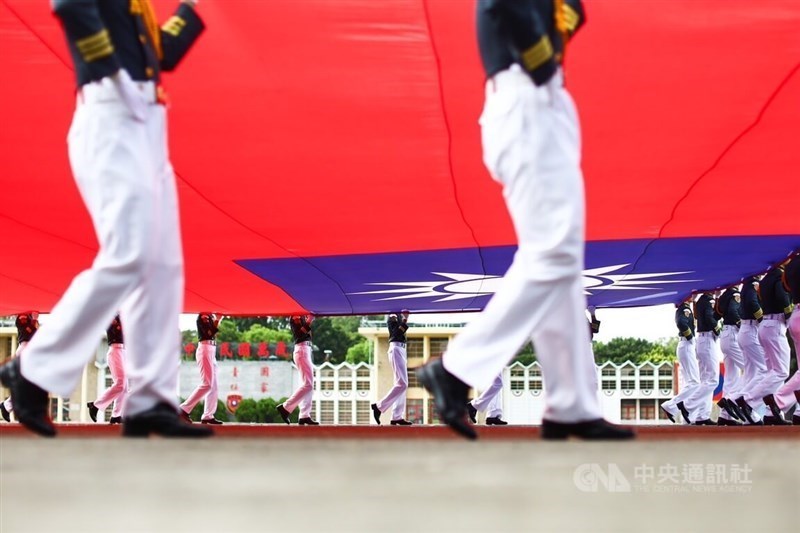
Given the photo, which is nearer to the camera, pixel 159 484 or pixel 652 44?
pixel 159 484

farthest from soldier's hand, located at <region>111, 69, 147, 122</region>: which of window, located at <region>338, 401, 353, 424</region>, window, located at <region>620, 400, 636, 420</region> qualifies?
window, located at <region>338, 401, 353, 424</region>

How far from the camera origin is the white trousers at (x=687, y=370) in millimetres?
15266

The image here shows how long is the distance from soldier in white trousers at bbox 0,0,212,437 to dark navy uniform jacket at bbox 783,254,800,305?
28.8 feet

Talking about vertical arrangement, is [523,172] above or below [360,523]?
above

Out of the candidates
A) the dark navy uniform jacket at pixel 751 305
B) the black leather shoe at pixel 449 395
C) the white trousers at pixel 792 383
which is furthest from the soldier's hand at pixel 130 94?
the dark navy uniform jacket at pixel 751 305

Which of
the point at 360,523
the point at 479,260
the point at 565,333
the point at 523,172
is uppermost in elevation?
the point at 479,260

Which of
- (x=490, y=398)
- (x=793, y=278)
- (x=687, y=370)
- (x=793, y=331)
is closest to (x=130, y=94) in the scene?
(x=793, y=331)

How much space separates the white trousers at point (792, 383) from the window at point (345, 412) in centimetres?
3784

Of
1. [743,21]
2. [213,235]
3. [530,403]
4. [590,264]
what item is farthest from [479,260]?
[530,403]

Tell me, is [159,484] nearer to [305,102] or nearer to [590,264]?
[305,102]

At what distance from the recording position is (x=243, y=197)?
8.52 meters

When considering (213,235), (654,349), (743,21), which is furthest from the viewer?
(654,349)

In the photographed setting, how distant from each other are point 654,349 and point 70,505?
68189 mm

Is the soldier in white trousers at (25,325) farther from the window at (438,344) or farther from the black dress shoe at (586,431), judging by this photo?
the window at (438,344)
